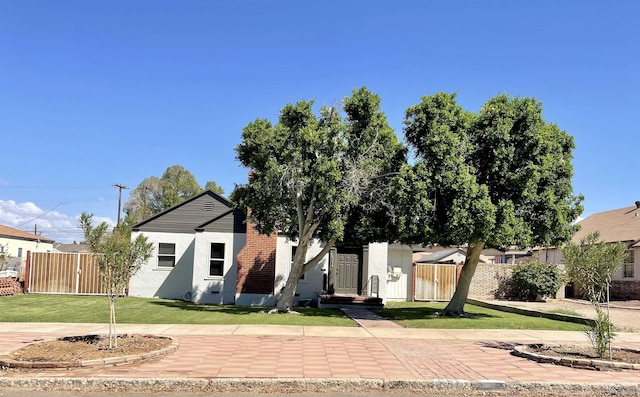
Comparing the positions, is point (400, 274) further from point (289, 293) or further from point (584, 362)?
point (584, 362)

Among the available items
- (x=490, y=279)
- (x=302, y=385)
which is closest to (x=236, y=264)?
(x=490, y=279)

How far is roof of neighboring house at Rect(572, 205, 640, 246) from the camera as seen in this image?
2861 centimetres

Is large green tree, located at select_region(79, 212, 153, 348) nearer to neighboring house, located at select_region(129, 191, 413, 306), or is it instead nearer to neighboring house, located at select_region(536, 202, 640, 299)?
neighboring house, located at select_region(129, 191, 413, 306)

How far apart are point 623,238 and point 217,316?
24.4 m

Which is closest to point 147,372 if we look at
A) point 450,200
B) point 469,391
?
point 469,391

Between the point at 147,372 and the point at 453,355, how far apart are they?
5928mm

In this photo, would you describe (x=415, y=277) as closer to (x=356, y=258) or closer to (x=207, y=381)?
(x=356, y=258)

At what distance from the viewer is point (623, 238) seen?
2847 centimetres

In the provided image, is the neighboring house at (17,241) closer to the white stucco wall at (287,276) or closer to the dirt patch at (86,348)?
the white stucco wall at (287,276)

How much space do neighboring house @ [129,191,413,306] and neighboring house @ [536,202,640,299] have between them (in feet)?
31.2

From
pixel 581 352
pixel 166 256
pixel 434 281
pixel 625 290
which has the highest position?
pixel 166 256

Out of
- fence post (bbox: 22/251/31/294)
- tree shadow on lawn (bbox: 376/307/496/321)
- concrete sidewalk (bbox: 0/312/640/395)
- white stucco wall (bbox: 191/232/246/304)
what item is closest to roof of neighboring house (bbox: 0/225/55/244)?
fence post (bbox: 22/251/31/294)

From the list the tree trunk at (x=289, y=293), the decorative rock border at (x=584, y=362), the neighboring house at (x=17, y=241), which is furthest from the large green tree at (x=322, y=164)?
the neighboring house at (x=17, y=241)

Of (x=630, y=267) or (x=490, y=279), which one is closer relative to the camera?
(x=490, y=279)
